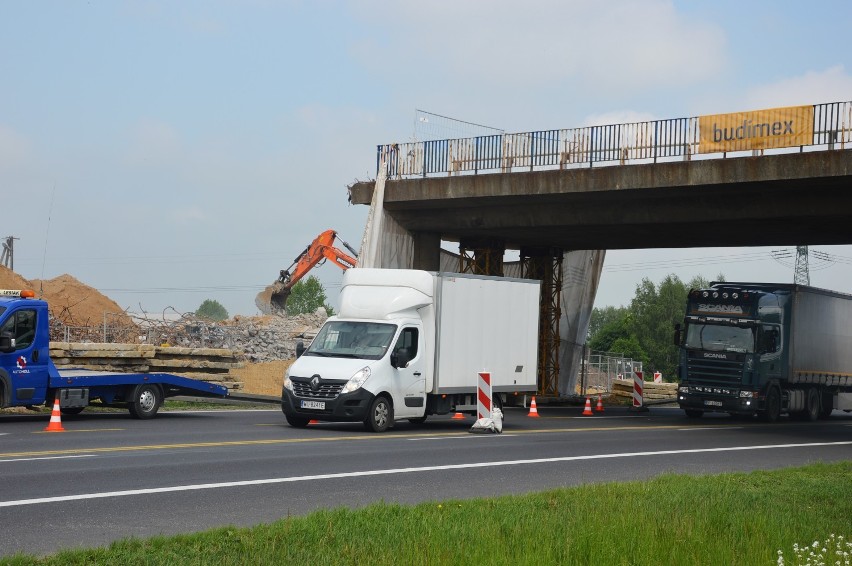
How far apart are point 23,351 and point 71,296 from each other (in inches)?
1507

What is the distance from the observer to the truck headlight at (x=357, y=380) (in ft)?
69.2

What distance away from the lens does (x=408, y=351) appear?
2252cm

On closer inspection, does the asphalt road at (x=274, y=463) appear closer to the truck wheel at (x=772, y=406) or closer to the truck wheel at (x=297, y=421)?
the truck wheel at (x=297, y=421)

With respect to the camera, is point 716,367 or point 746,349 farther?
point 716,367

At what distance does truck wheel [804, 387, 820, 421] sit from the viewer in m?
35.4

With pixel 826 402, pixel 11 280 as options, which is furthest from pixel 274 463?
pixel 11 280

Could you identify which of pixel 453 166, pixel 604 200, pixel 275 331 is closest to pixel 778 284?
pixel 604 200

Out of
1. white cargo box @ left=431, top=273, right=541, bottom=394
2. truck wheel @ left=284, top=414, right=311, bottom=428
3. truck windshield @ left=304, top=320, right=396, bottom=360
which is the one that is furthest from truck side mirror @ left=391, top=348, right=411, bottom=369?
truck wheel @ left=284, top=414, right=311, bottom=428

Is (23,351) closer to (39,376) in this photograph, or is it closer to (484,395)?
(39,376)

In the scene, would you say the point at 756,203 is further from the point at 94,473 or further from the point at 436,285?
the point at 94,473

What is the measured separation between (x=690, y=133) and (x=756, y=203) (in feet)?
8.84

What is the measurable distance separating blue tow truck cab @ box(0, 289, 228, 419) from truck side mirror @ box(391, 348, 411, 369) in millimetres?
4595

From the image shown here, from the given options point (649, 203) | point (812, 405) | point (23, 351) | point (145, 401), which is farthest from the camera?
point (812, 405)

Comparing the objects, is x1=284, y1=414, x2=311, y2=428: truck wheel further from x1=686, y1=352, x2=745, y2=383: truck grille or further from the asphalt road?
x1=686, y1=352, x2=745, y2=383: truck grille
